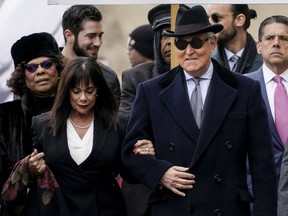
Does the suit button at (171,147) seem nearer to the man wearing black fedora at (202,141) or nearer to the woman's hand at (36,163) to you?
the man wearing black fedora at (202,141)

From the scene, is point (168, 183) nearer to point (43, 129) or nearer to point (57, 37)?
point (43, 129)

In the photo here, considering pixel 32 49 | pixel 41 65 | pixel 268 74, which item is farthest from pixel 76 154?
pixel 268 74

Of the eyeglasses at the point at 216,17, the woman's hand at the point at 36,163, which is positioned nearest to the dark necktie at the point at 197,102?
the woman's hand at the point at 36,163

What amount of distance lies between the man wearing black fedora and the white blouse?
0.39 metres

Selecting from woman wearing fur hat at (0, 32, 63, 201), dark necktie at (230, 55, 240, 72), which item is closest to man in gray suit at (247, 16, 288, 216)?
dark necktie at (230, 55, 240, 72)

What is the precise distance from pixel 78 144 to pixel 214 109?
101 centimetres

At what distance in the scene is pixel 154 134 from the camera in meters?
8.68

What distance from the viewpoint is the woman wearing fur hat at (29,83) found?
9469 mm

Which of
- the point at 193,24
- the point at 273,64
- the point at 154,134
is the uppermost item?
the point at 193,24

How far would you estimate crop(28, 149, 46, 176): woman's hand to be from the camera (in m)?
8.87

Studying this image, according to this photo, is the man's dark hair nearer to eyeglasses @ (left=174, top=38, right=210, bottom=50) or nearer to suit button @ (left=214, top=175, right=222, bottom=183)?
eyeglasses @ (left=174, top=38, right=210, bottom=50)

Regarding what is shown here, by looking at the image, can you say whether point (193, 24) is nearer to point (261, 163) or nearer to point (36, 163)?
point (261, 163)

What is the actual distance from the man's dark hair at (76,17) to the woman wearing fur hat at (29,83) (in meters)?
0.94

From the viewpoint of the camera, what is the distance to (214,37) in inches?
346
